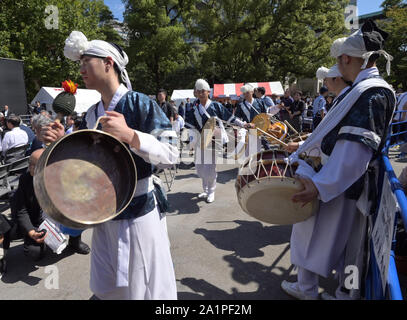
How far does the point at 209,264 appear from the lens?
3002 mm

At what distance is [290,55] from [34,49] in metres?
19.7

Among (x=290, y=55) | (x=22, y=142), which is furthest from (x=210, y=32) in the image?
(x=22, y=142)

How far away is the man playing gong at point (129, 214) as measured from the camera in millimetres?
1619

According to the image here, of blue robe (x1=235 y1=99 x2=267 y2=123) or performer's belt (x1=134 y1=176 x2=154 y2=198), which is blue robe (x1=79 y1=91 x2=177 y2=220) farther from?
blue robe (x1=235 y1=99 x2=267 y2=123)

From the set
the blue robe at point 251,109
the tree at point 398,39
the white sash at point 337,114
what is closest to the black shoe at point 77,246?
the white sash at point 337,114

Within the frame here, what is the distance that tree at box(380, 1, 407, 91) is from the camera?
72.4ft

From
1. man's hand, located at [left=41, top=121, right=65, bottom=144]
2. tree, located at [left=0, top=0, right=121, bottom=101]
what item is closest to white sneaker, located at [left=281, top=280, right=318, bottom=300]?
man's hand, located at [left=41, top=121, right=65, bottom=144]

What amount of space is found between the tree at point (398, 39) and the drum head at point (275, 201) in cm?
2536

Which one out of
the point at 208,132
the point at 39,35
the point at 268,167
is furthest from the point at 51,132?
the point at 39,35

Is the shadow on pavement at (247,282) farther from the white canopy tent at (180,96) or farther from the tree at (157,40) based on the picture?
the tree at (157,40)

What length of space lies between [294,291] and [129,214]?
1612 mm

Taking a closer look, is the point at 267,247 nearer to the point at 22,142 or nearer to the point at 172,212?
the point at 172,212

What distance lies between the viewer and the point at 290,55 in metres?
24.6
